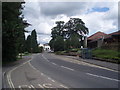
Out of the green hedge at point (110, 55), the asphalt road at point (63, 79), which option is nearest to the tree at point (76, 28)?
the green hedge at point (110, 55)

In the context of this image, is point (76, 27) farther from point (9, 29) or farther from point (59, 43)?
point (9, 29)

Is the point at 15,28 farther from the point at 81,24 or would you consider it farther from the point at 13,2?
the point at 81,24

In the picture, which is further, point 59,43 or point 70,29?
point 70,29

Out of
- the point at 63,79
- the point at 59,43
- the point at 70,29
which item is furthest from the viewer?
the point at 70,29

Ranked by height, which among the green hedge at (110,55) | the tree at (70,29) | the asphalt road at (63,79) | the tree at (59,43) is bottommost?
the asphalt road at (63,79)

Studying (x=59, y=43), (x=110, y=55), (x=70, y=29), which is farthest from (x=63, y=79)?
(x=70, y=29)

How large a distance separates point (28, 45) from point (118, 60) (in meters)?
86.1

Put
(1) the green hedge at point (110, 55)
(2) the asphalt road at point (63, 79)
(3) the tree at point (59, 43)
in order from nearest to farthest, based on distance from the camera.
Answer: (2) the asphalt road at point (63, 79) → (1) the green hedge at point (110, 55) → (3) the tree at point (59, 43)

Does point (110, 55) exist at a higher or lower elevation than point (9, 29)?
lower


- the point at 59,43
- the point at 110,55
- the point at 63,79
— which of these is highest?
the point at 59,43

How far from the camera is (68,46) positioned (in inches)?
3135

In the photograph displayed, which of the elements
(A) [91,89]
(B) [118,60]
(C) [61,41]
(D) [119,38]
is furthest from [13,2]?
(C) [61,41]

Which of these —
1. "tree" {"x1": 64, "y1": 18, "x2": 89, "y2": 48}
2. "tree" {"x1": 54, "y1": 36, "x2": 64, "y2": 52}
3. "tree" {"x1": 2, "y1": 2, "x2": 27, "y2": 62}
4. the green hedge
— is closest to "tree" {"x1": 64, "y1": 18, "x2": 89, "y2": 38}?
"tree" {"x1": 64, "y1": 18, "x2": 89, "y2": 48}

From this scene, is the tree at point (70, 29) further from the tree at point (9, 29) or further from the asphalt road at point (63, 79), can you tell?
the asphalt road at point (63, 79)
